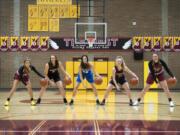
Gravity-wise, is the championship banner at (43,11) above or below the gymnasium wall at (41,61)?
above

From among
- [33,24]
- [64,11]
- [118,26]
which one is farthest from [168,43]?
[33,24]

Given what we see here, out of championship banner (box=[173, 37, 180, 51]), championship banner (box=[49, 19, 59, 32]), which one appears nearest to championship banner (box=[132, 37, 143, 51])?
championship banner (box=[173, 37, 180, 51])

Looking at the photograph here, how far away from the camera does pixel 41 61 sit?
26734 mm

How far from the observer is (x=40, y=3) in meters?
26.6

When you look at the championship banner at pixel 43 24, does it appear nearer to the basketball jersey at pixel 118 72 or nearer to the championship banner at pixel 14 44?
the championship banner at pixel 14 44

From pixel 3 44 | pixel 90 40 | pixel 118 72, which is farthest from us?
pixel 3 44

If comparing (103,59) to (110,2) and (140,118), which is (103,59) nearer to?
(110,2)

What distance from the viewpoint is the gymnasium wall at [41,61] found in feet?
87.3

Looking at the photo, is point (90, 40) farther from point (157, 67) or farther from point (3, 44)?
point (157, 67)

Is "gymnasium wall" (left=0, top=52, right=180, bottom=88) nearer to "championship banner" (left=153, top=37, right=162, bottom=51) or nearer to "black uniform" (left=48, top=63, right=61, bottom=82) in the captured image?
"championship banner" (left=153, top=37, right=162, bottom=51)

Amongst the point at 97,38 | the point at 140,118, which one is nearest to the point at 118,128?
the point at 140,118

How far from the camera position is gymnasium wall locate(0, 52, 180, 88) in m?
26.6

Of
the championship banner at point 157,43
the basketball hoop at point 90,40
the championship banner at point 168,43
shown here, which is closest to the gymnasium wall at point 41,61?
the championship banner at point 168,43

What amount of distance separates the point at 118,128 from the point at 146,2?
55.2 ft
